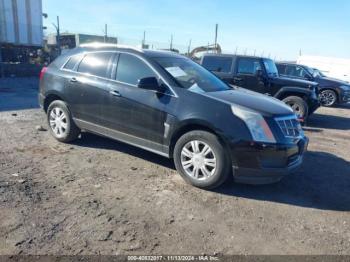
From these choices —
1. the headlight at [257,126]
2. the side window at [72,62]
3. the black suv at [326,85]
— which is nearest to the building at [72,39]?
the black suv at [326,85]

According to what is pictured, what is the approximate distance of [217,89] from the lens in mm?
5508

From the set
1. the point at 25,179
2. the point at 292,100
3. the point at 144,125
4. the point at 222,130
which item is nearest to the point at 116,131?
the point at 144,125

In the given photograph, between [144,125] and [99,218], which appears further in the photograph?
[144,125]

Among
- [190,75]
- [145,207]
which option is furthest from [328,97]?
[145,207]

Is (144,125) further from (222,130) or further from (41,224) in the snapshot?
(41,224)

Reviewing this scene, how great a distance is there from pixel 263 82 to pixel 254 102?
18.3ft

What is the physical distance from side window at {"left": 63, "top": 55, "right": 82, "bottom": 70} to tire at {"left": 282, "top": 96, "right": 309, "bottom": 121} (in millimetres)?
6294

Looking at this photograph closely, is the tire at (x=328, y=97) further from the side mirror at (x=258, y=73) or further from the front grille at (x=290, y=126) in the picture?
the front grille at (x=290, y=126)

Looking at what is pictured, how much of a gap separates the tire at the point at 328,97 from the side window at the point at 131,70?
12.3 metres

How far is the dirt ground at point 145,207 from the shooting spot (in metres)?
3.39

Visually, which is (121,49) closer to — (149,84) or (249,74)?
(149,84)

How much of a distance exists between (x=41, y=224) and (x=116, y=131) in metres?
2.24

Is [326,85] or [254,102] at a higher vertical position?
[254,102]

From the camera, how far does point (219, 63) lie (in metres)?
10.4
